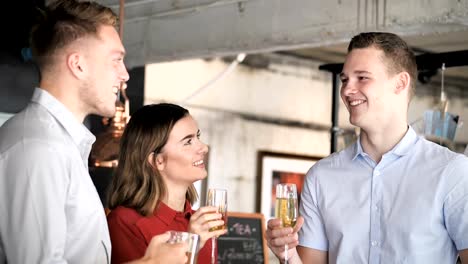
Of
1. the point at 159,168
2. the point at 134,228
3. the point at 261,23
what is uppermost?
the point at 261,23

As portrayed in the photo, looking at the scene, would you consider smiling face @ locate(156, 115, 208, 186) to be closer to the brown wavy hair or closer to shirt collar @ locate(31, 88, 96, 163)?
the brown wavy hair

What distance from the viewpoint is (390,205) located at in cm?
288

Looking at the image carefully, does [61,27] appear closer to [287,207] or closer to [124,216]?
[124,216]

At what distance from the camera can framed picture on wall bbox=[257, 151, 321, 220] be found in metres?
8.62

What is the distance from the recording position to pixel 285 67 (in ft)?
29.4

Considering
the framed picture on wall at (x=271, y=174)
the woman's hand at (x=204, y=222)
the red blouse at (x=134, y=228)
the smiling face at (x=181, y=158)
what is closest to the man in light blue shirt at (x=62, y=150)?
the woman's hand at (x=204, y=222)

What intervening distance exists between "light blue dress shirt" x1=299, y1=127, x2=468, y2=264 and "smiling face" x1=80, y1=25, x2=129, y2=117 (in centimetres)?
97

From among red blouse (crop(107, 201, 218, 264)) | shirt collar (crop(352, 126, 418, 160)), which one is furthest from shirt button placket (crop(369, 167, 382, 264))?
red blouse (crop(107, 201, 218, 264))

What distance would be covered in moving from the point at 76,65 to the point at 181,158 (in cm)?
79

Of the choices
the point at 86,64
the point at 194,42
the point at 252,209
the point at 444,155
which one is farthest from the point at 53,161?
the point at 252,209

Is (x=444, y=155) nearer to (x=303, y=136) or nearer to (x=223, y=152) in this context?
(x=223, y=152)

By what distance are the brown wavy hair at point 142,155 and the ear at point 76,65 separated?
2.38ft

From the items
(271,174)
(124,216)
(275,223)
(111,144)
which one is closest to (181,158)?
(124,216)

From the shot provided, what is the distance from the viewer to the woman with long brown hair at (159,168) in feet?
9.85
